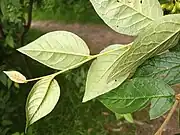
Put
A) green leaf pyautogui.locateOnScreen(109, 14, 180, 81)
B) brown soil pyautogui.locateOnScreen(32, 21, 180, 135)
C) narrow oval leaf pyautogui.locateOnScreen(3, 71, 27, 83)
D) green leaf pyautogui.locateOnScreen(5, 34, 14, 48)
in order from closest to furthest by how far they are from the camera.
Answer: green leaf pyautogui.locateOnScreen(109, 14, 180, 81)
narrow oval leaf pyautogui.locateOnScreen(3, 71, 27, 83)
green leaf pyautogui.locateOnScreen(5, 34, 14, 48)
brown soil pyautogui.locateOnScreen(32, 21, 180, 135)

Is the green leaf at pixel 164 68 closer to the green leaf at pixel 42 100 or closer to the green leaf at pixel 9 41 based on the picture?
the green leaf at pixel 42 100

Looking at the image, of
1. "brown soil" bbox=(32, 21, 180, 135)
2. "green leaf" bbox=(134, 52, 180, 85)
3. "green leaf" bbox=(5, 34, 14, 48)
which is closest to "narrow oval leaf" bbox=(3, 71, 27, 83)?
"green leaf" bbox=(134, 52, 180, 85)

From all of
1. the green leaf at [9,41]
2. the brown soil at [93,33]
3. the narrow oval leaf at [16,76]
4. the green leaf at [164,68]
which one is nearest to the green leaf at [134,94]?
the green leaf at [164,68]

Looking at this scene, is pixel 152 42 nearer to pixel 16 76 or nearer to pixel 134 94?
pixel 134 94

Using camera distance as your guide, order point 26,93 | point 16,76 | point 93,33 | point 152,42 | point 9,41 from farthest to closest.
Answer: point 93,33, point 26,93, point 9,41, point 16,76, point 152,42

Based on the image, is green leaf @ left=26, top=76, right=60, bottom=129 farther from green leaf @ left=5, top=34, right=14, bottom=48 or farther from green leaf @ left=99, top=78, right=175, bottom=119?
green leaf @ left=5, top=34, right=14, bottom=48

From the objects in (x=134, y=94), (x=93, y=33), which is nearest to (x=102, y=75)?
(x=134, y=94)
